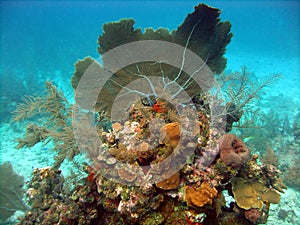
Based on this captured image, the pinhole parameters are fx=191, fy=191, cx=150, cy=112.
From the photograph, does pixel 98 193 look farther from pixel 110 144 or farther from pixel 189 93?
pixel 189 93

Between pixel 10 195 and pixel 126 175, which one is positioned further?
pixel 10 195

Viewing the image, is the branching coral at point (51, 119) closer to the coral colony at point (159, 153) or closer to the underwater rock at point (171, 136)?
the coral colony at point (159, 153)

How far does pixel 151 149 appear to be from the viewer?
3.31 m

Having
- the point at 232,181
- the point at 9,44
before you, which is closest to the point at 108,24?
the point at 232,181

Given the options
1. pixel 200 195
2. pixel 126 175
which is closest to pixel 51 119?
pixel 126 175

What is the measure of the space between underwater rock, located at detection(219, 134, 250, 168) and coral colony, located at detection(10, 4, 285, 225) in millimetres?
15

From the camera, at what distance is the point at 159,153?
3332mm

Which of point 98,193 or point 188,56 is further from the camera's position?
point 188,56

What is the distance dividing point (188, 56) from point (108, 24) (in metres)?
1.82

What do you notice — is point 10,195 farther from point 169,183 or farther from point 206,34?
point 206,34

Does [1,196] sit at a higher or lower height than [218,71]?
lower

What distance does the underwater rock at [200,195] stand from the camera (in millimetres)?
2898

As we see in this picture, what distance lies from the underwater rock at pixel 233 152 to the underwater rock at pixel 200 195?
53 centimetres

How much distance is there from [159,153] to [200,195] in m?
0.92
